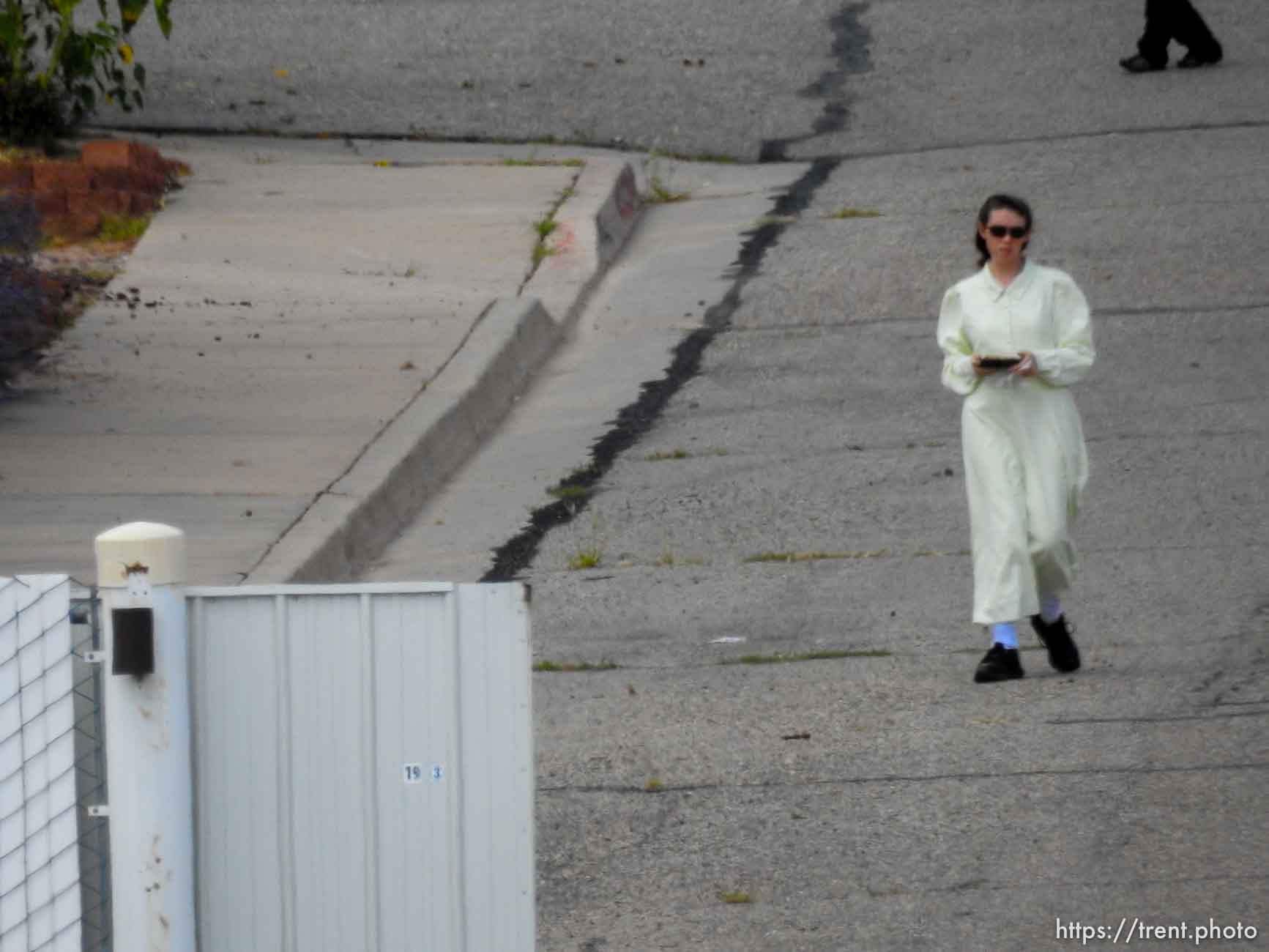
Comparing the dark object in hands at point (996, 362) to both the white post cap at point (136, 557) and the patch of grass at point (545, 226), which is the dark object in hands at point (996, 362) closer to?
the white post cap at point (136, 557)

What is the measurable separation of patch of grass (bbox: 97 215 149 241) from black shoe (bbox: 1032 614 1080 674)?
8.02 m

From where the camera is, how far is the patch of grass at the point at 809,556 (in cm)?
918

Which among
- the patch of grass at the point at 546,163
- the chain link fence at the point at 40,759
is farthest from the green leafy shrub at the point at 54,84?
the chain link fence at the point at 40,759

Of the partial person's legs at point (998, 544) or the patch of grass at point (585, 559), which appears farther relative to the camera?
the patch of grass at point (585, 559)

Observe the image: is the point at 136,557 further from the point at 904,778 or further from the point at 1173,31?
the point at 1173,31

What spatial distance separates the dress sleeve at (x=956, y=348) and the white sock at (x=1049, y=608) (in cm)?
73

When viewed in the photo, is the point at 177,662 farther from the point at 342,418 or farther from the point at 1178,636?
the point at 342,418

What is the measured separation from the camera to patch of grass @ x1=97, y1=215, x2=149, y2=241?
1402 centimetres

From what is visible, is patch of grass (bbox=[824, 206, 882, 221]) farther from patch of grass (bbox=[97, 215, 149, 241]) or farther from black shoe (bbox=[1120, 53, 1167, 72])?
patch of grass (bbox=[97, 215, 149, 241])

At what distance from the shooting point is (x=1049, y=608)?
754cm

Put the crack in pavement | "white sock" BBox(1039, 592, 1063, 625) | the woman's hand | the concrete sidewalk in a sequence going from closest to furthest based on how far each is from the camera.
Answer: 1. the crack in pavement
2. the woman's hand
3. "white sock" BBox(1039, 592, 1063, 625)
4. the concrete sidewalk

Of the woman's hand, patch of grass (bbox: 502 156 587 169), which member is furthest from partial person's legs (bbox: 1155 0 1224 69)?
the woman's hand

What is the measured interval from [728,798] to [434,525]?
3.66m

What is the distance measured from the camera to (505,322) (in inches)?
489
